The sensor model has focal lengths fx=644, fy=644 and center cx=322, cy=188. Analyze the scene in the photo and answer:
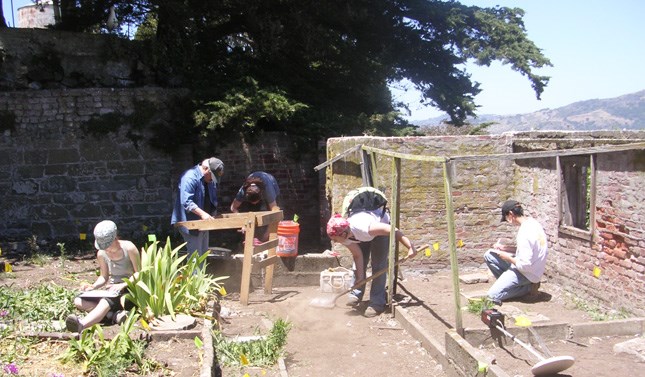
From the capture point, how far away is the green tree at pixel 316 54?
1150cm

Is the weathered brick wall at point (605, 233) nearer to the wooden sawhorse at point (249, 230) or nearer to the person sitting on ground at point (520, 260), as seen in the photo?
the person sitting on ground at point (520, 260)

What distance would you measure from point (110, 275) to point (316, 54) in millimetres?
7158

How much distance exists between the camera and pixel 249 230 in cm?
783

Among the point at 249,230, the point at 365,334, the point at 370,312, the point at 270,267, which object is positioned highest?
the point at 249,230

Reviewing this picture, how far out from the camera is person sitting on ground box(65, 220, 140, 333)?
591 cm

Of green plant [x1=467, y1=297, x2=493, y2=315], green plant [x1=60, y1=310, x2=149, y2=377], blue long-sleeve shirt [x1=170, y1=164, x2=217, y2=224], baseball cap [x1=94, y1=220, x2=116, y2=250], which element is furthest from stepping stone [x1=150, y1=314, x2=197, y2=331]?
green plant [x1=467, y1=297, x2=493, y2=315]

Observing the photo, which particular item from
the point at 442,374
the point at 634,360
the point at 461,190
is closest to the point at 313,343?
the point at 442,374

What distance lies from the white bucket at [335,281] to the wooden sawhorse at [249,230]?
682mm

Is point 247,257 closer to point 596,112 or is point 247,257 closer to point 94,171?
point 94,171

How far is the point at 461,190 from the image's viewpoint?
924 cm

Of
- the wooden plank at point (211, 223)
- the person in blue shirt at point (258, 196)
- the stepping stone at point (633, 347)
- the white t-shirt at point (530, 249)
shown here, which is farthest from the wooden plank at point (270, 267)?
the stepping stone at point (633, 347)

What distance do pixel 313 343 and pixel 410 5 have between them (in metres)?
8.73

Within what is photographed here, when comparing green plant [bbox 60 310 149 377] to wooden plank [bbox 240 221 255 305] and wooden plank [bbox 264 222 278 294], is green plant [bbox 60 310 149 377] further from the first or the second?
wooden plank [bbox 264 222 278 294]

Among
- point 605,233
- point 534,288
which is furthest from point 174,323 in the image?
point 605,233
